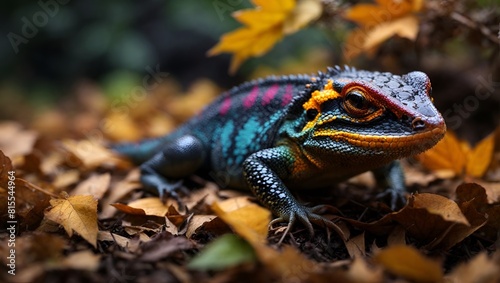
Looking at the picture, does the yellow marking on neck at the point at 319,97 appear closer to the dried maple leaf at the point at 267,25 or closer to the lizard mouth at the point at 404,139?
the lizard mouth at the point at 404,139

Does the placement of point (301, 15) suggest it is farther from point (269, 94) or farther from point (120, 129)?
point (120, 129)

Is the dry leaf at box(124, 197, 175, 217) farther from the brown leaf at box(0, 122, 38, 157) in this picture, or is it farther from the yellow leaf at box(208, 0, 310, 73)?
the brown leaf at box(0, 122, 38, 157)

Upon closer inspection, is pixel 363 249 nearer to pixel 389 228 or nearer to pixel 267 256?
pixel 389 228

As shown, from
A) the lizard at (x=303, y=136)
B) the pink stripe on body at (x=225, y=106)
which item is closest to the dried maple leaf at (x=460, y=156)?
the lizard at (x=303, y=136)

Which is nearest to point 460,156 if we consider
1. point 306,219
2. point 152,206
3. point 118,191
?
point 306,219

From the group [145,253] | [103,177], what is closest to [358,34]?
[103,177]
